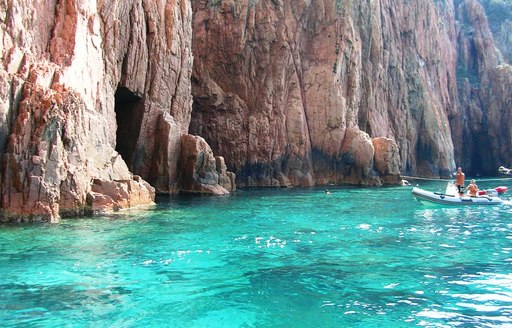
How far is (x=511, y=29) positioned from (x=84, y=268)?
101829 mm

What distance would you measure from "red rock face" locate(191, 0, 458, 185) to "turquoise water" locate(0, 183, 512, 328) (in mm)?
27232

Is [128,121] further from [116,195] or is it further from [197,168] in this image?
[116,195]

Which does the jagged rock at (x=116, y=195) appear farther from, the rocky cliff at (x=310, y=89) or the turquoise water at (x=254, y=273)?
the rocky cliff at (x=310, y=89)

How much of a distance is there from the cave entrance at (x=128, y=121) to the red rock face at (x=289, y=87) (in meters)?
11.4

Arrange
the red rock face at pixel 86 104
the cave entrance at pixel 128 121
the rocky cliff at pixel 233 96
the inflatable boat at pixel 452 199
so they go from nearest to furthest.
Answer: the red rock face at pixel 86 104 → the rocky cliff at pixel 233 96 → the inflatable boat at pixel 452 199 → the cave entrance at pixel 128 121

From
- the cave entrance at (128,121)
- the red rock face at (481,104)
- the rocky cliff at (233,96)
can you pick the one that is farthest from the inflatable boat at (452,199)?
the red rock face at (481,104)

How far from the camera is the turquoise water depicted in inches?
333

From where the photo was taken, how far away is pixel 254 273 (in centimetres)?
1143

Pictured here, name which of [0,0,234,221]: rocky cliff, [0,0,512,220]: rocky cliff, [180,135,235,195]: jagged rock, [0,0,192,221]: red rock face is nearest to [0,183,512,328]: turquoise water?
[0,0,234,221]: rocky cliff

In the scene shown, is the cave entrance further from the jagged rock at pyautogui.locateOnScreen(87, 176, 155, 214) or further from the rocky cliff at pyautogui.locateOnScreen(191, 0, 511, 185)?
the rocky cliff at pyautogui.locateOnScreen(191, 0, 511, 185)

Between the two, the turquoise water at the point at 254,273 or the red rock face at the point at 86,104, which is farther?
the red rock face at the point at 86,104

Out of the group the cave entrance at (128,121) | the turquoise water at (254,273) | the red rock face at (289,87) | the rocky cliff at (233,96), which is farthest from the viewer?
→ the red rock face at (289,87)

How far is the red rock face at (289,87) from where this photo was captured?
153ft

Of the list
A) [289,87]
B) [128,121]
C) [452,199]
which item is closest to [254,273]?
[452,199]
